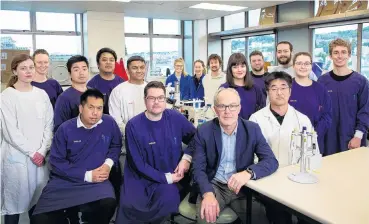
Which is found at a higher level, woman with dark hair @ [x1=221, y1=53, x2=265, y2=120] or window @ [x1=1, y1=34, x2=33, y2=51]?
window @ [x1=1, y1=34, x2=33, y2=51]

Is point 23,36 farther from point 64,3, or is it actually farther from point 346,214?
point 346,214

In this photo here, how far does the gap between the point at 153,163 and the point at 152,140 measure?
0.55ft

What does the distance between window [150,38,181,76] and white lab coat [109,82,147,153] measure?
649 cm

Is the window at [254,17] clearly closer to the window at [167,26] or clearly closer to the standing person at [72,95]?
the window at [167,26]

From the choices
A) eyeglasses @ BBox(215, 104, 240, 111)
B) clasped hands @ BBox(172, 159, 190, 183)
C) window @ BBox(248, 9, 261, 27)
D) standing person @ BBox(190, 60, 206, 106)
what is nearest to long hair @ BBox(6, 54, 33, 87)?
clasped hands @ BBox(172, 159, 190, 183)

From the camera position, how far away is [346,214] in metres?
1.32

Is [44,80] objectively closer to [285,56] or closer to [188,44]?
[285,56]

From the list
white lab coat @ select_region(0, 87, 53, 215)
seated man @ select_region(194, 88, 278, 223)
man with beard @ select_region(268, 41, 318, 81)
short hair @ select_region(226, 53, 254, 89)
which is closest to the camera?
seated man @ select_region(194, 88, 278, 223)

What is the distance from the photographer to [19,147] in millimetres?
2420

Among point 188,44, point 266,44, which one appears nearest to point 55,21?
point 188,44

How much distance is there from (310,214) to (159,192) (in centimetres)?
110

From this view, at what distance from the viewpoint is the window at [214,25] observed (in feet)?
31.0

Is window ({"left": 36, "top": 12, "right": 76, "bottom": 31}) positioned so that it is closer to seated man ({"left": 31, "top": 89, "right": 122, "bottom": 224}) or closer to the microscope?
seated man ({"left": 31, "top": 89, "right": 122, "bottom": 224})

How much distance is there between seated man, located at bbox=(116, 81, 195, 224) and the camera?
7.00 ft
